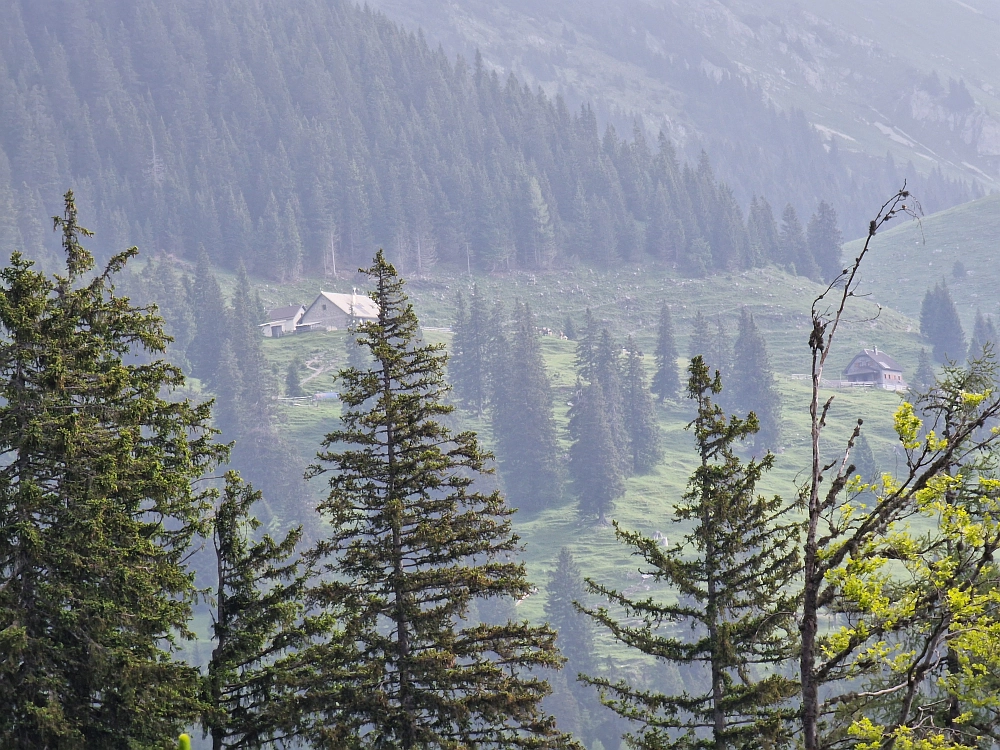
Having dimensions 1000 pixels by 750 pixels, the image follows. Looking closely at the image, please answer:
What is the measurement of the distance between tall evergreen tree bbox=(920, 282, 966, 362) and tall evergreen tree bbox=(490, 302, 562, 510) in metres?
72.5

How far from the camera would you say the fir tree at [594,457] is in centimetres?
11669

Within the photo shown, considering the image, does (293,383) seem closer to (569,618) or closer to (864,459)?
(569,618)

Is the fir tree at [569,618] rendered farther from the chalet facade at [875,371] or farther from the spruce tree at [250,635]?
the spruce tree at [250,635]

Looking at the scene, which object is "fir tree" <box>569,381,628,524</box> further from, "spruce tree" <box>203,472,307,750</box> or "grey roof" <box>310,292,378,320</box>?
"spruce tree" <box>203,472,307,750</box>

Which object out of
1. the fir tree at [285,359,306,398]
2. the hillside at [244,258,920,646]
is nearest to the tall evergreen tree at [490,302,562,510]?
the hillside at [244,258,920,646]

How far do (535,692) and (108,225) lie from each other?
186990mm

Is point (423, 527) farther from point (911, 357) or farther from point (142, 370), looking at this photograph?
point (911, 357)

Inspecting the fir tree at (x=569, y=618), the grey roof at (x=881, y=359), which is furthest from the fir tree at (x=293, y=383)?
the grey roof at (x=881, y=359)

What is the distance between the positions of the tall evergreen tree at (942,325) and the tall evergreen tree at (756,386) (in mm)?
38846

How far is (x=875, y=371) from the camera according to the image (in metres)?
150

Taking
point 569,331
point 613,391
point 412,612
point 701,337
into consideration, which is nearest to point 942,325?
point 701,337

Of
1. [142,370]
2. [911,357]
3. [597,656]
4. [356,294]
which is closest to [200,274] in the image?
[356,294]

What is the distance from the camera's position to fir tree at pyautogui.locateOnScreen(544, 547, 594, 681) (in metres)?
92.4

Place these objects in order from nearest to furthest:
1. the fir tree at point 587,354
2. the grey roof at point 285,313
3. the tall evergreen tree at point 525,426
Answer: the tall evergreen tree at point 525,426
the fir tree at point 587,354
the grey roof at point 285,313
